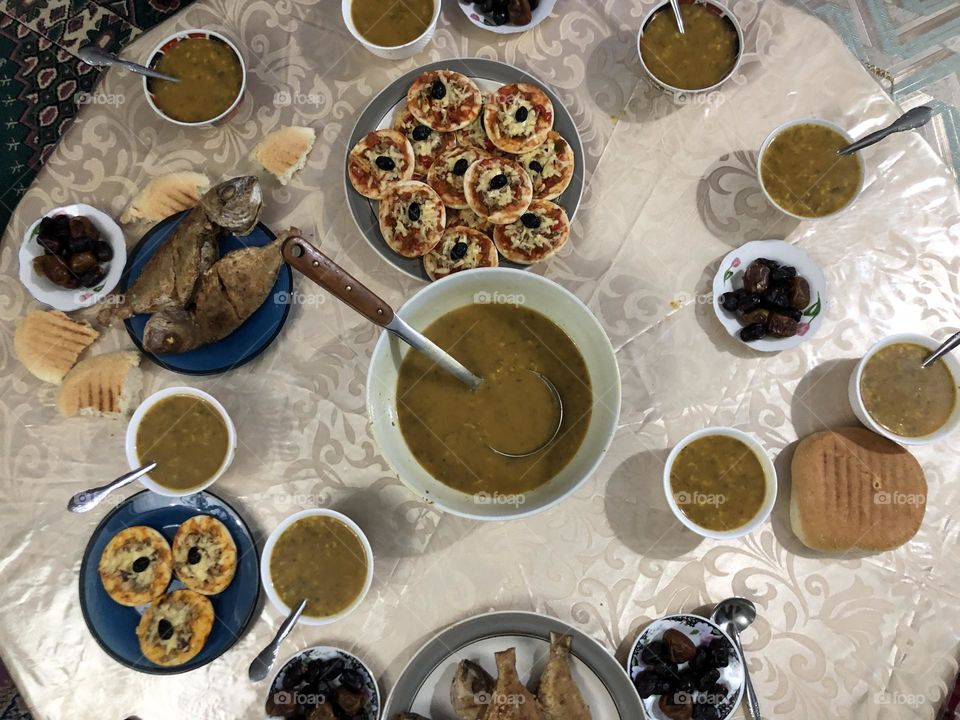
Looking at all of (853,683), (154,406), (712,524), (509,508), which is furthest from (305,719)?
(853,683)

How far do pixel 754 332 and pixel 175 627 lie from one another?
2098 mm

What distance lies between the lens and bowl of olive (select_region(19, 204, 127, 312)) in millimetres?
2221

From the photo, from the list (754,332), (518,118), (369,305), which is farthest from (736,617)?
(518,118)

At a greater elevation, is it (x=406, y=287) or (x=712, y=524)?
(x=406, y=287)

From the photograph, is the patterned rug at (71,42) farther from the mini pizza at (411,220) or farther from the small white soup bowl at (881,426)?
the mini pizza at (411,220)

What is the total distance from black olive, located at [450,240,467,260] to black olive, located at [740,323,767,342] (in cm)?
97

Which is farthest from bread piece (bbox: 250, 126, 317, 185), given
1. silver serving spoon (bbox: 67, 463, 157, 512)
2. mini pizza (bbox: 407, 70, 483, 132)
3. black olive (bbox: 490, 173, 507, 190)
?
silver serving spoon (bbox: 67, 463, 157, 512)

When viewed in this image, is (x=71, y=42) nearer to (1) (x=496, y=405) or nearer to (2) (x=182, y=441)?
(2) (x=182, y=441)

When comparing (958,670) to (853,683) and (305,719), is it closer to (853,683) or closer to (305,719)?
(853,683)

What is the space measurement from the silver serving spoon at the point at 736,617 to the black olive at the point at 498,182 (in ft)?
5.09

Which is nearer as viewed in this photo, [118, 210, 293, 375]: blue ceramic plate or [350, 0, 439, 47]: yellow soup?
[118, 210, 293, 375]: blue ceramic plate

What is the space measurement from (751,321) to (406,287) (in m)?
1.18

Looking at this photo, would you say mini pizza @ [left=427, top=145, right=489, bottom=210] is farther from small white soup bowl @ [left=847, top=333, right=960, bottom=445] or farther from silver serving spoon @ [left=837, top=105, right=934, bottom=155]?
small white soup bowl @ [left=847, top=333, right=960, bottom=445]

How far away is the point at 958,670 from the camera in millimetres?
2135
